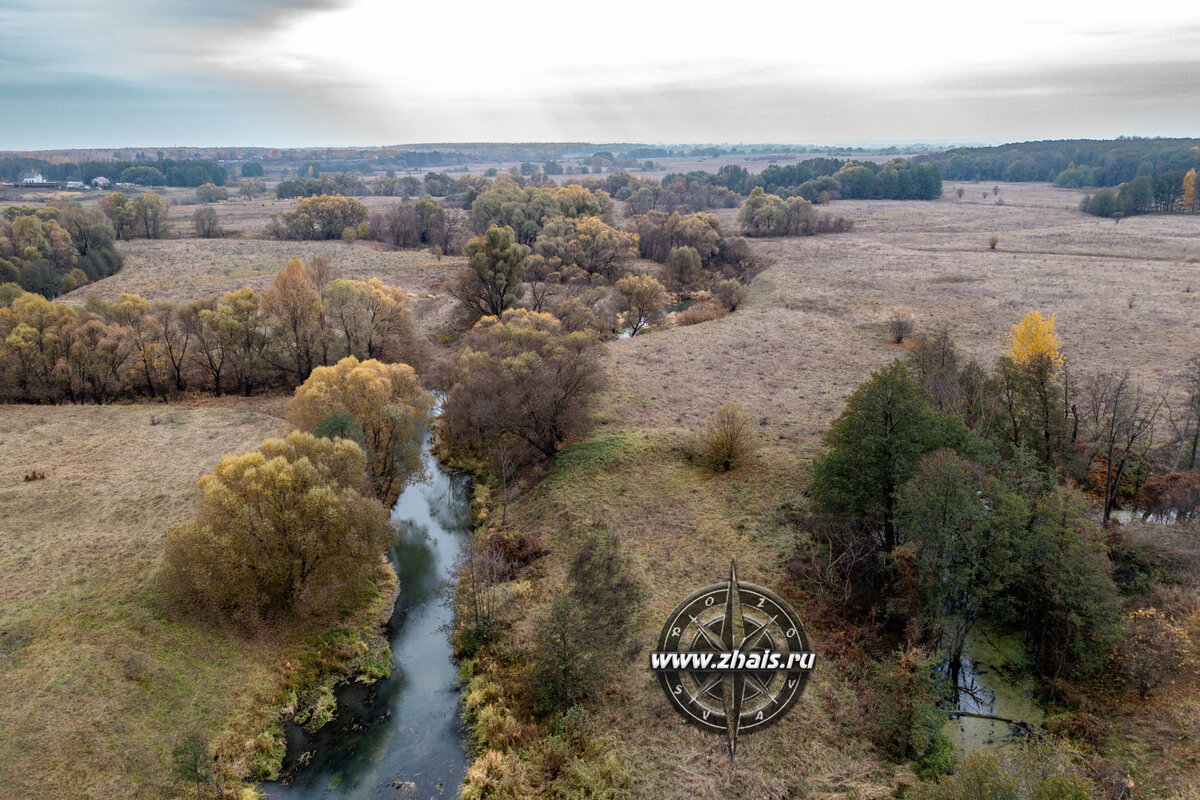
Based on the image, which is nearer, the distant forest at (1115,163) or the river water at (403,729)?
the river water at (403,729)

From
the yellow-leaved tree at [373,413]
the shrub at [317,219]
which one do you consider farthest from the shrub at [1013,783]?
the shrub at [317,219]

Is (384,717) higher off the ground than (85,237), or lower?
lower

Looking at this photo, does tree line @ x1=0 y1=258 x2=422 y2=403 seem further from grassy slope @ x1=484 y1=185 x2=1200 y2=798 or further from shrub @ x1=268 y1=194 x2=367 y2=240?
shrub @ x1=268 y1=194 x2=367 y2=240

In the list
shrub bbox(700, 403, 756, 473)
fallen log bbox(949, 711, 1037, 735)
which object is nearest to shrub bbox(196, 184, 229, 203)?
shrub bbox(700, 403, 756, 473)

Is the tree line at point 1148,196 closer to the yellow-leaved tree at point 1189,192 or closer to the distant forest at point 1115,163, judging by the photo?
the yellow-leaved tree at point 1189,192

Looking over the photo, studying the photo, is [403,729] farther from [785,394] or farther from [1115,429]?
[1115,429]

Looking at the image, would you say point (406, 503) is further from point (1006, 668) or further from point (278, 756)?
point (1006, 668)

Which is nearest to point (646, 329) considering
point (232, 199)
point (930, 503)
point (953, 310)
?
point (953, 310)
